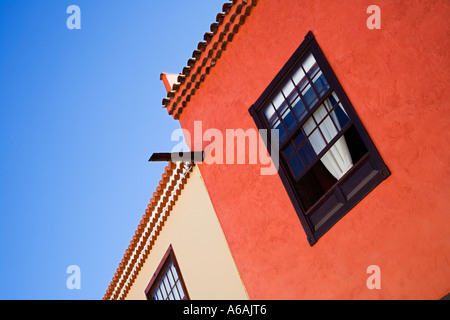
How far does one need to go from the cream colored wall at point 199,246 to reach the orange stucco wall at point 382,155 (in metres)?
0.42

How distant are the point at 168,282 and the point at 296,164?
4.76 m

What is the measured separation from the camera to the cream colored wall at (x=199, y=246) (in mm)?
8578

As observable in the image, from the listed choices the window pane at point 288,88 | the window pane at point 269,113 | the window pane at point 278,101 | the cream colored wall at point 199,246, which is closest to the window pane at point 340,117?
the window pane at point 288,88

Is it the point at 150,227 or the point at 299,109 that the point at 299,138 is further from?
the point at 150,227

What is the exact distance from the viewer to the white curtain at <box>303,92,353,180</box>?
6.55m

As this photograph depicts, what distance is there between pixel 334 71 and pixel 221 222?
321cm

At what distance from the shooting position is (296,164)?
23.8 ft

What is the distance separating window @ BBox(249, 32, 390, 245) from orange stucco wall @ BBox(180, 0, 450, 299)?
0.43 feet

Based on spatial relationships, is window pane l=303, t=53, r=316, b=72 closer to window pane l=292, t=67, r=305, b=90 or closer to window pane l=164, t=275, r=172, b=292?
window pane l=292, t=67, r=305, b=90

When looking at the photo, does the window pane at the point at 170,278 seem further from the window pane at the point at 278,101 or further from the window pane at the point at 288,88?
the window pane at the point at 288,88

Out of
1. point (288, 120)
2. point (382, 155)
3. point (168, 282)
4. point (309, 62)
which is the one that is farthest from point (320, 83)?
point (168, 282)

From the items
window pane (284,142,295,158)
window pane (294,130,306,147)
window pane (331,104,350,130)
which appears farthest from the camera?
window pane (284,142,295,158)

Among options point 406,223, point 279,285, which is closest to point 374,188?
point 406,223

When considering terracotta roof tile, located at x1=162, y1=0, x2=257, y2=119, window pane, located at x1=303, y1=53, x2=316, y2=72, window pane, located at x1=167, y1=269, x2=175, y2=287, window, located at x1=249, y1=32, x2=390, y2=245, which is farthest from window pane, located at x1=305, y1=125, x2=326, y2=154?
window pane, located at x1=167, y1=269, x2=175, y2=287
